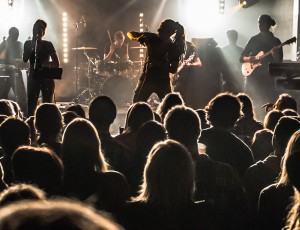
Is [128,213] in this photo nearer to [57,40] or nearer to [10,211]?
[10,211]

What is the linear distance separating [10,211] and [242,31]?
19.2 metres

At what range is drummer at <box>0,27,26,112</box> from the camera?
1396 centimetres

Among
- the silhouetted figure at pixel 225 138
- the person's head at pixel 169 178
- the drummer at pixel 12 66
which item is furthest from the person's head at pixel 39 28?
the person's head at pixel 169 178

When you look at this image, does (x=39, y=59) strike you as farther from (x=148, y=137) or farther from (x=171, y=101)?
(x=148, y=137)

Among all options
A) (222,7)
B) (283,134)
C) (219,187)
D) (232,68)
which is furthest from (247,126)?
(222,7)

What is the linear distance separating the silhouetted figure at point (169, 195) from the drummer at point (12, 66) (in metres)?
11.4

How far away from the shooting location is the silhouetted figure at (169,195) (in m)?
2.99

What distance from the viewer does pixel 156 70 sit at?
951 centimetres

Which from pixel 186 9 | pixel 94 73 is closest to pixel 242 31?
pixel 186 9

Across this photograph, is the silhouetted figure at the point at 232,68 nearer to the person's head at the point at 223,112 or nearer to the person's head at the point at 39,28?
the person's head at the point at 39,28

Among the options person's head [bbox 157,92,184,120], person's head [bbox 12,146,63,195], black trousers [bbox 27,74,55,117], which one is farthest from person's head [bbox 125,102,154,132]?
black trousers [bbox 27,74,55,117]

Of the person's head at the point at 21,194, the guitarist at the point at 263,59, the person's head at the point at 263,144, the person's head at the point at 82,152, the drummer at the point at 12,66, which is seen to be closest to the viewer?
the person's head at the point at 21,194

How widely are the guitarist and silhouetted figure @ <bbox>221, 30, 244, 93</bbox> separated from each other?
1807 mm

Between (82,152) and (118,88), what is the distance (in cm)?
1470
